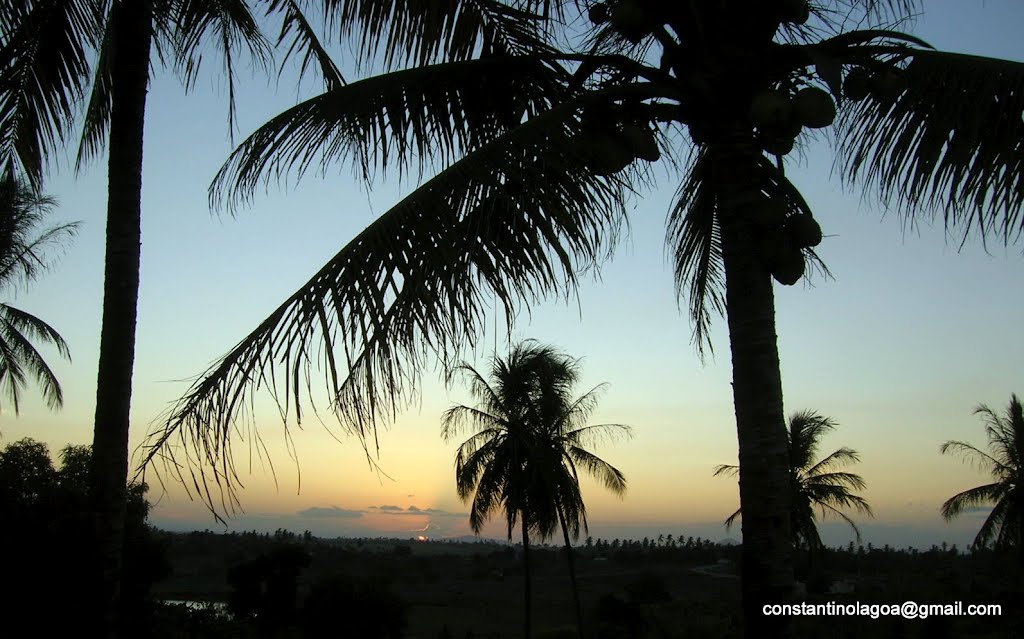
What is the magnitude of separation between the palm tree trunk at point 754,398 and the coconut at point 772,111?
36 centimetres

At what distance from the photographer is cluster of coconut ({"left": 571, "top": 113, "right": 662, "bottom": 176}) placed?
417 cm

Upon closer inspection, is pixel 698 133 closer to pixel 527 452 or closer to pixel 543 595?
pixel 527 452

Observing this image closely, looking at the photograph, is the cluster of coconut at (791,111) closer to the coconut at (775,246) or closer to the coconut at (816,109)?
the coconut at (816,109)

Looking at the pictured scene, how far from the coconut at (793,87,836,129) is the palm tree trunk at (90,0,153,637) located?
5.07 m

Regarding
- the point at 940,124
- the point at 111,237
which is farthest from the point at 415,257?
the point at 111,237

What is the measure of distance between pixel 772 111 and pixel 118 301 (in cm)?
499

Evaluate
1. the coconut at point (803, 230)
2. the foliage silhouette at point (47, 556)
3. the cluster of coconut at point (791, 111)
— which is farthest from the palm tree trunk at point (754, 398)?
the foliage silhouette at point (47, 556)

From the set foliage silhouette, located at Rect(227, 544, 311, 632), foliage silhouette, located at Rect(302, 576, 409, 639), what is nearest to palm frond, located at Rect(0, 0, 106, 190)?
foliage silhouette, located at Rect(302, 576, 409, 639)

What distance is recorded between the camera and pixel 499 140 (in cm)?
419

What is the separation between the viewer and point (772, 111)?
3842 millimetres

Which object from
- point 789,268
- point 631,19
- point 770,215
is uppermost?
point 631,19

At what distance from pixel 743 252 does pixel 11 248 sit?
23.2 m

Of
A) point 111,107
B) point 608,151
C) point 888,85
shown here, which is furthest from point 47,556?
point 888,85

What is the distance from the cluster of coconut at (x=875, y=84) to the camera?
4086mm
